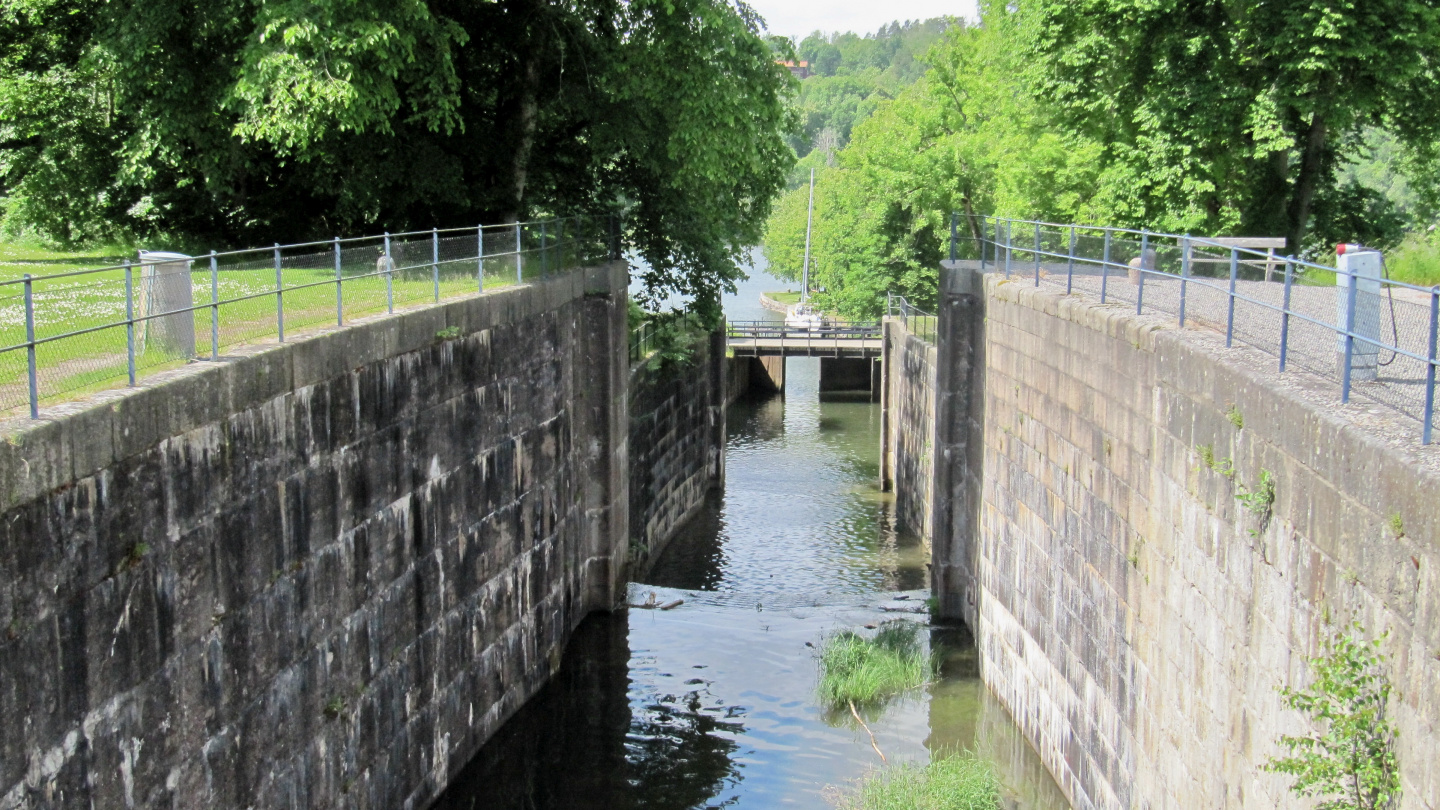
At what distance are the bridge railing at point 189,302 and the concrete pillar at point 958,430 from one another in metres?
6.00

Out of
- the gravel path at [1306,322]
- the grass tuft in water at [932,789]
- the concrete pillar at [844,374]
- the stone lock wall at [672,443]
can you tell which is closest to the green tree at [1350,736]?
the gravel path at [1306,322]

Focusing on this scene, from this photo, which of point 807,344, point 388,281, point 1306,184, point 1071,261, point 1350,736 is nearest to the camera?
point 1350,736

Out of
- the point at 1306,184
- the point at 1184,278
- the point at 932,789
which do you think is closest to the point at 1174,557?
the point at 1184,278

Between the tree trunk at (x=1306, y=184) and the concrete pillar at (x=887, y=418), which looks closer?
the tree trunk at (x=1306, y=184)

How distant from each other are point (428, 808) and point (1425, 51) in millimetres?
18548

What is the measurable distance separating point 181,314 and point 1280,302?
9.08 metres

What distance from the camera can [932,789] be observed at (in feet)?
42.7

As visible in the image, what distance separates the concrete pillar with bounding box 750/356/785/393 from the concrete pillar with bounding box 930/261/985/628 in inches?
1300

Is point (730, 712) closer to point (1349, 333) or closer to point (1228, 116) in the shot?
point (1349, 333)

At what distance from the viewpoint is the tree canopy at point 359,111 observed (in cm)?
1559

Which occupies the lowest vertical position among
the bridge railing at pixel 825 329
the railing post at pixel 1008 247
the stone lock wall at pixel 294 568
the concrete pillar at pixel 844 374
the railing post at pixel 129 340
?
the concrete pillar at pixel 844 374

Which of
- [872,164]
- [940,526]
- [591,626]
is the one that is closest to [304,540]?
[591,626]

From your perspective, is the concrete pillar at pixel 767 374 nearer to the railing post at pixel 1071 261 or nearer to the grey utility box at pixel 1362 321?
the railing post at pixel 1071 261

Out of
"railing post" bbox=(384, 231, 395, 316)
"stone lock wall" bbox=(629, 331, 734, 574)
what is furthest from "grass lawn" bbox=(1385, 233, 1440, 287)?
"railing post" bbox=(384, 231, 395, 316)
